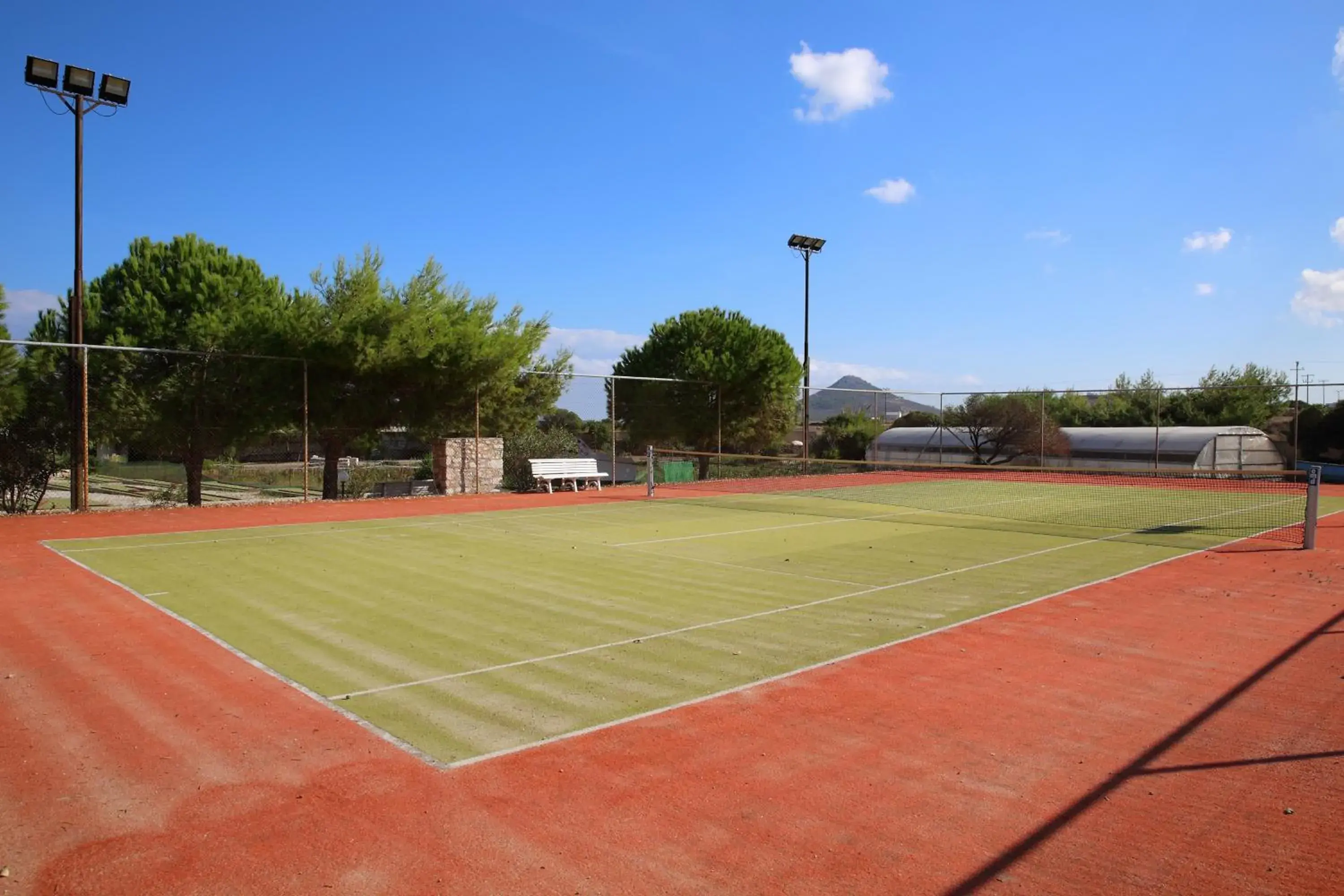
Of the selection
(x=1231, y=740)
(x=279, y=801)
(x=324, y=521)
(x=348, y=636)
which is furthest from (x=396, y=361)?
(x=1231, y=740)

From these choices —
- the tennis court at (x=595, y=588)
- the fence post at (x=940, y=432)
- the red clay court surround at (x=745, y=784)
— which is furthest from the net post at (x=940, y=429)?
the red clay court surround at (x=745, y=784)

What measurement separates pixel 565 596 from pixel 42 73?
50.2 ft

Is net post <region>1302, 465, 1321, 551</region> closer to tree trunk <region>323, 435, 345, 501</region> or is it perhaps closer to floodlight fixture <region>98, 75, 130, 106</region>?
tree trunk <region>323, 435, 345, 501</region>

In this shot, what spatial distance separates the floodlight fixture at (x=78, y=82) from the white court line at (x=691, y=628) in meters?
16.3

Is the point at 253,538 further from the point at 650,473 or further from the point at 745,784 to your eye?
the point at 745,784

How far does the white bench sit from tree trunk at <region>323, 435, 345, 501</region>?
183 inches

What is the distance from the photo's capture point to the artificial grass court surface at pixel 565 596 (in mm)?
5746

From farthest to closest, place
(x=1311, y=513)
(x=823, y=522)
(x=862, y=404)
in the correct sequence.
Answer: (x=862, y=404) < (x=823, y=522) < (x=1311, y=513)

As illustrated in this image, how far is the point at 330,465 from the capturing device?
19906 mm

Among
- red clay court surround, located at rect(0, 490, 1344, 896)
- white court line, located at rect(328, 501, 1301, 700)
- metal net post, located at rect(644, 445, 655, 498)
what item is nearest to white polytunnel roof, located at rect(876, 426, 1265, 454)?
metal net post, located at rect(644, 445, 655, 498)

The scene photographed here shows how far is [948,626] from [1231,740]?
9.18 feet

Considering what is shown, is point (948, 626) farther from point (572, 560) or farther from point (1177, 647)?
point (572, 560)

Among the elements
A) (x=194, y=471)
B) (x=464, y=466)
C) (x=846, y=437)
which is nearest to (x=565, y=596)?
(x=464, y=466)

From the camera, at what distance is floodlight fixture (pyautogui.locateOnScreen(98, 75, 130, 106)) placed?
16.5m
